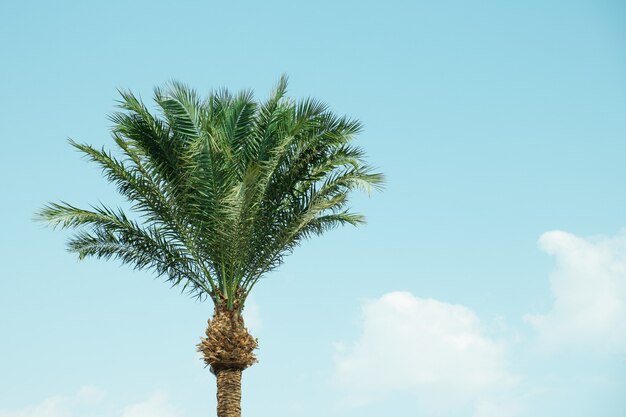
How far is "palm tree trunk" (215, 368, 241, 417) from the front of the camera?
2172cm

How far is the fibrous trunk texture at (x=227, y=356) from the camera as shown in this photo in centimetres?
2178

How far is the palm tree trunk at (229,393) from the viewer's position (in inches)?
855

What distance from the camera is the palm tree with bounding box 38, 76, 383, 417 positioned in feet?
71.4

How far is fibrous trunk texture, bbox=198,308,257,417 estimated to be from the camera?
71.5 feet

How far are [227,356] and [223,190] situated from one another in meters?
4.00

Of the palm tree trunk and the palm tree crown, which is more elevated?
the palm tree crown

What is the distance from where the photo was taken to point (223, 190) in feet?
70.9

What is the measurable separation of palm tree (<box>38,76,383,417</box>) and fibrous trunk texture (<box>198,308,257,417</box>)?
0.03 m

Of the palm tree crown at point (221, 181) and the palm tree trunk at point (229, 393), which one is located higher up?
the palm tree crown at point (221, 181)

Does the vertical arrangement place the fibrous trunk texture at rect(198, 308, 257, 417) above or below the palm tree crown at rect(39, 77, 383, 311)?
below

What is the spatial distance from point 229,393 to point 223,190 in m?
4.89

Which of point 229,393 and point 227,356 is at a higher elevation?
point 227,356

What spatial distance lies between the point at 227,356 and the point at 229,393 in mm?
887

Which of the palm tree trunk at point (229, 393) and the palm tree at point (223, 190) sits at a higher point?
the palm tree at point (223, 190)
